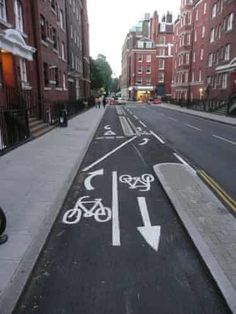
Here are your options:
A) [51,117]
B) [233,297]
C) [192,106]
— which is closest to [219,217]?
[233,297]

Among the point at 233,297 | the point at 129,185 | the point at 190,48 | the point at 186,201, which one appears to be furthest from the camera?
the point at 190,48

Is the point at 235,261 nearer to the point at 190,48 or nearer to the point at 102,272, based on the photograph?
the point at 102,272

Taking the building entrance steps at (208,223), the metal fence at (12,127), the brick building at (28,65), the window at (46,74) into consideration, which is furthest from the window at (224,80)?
the building entrance steps at (208,223)

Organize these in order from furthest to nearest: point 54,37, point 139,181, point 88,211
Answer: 1. point 54,37
2. point 139,181
3. point 88,211

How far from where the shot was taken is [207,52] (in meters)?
44.9

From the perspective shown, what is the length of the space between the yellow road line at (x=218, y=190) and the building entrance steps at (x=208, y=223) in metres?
0.19

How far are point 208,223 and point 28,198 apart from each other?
375 centimetres

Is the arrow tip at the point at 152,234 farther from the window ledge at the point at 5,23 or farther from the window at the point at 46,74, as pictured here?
the window at the point at 46,74

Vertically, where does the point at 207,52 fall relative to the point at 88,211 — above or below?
above

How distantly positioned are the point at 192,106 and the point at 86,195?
43507 millimetres

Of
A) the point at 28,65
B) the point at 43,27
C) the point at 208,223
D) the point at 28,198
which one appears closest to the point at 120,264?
the point at 208,223

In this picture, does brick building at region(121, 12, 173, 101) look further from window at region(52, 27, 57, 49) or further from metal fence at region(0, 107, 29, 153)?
metal fence at region(0, 107, 29, 153)

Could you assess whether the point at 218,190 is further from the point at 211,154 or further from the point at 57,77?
the point at 57,77

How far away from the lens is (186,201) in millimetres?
6379
